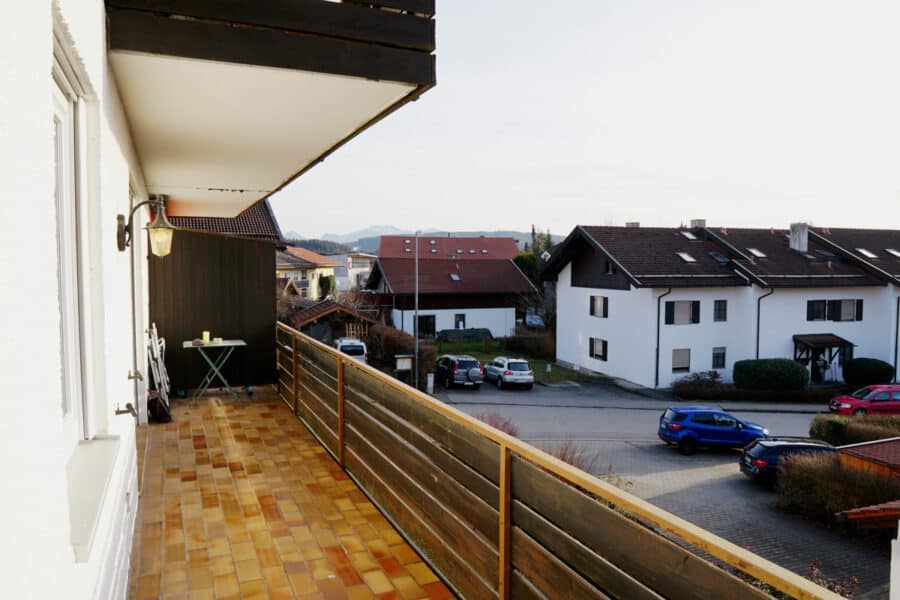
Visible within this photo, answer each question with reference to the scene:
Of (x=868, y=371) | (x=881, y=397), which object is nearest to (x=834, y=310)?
(x=868, y=371)

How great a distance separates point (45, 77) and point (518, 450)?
201cm

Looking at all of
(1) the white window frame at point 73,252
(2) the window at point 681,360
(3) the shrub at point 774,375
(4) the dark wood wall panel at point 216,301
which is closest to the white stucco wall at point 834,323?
(3) the shrub at point 774,375

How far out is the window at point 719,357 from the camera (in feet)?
82.5

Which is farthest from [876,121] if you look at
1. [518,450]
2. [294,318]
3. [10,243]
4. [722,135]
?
[10,243]

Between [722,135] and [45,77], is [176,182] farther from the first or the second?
[722,135]

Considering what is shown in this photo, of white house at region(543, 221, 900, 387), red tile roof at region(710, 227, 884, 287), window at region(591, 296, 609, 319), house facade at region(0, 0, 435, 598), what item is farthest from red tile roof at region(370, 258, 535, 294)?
house facade at region(0, 0, 435, 598)

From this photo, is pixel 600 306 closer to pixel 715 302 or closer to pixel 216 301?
pixel 715 302

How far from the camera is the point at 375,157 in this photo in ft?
135

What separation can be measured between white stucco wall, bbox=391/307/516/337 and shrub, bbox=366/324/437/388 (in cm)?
797

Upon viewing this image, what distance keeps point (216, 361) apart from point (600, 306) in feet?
67.3

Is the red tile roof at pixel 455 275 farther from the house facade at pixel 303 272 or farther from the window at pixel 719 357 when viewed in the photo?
the house facade at pixel 303 272

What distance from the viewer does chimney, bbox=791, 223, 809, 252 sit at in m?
27.8

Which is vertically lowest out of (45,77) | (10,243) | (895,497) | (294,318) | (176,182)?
(895,497)

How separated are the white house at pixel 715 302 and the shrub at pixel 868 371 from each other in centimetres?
88
